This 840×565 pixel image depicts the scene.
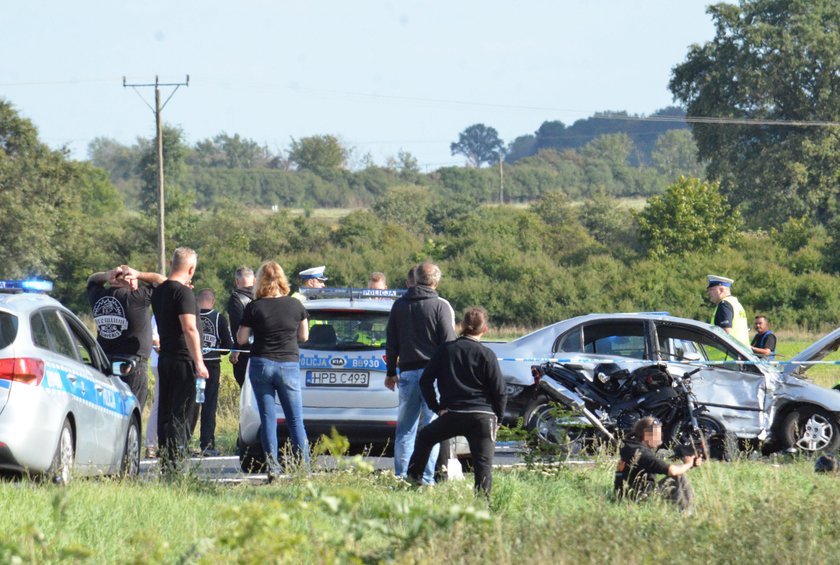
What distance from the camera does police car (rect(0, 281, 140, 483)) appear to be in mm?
8695

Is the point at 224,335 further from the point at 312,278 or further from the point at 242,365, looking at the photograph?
the point at 312,278

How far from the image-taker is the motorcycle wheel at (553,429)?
11453 millimetres

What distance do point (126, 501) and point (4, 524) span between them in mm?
1132

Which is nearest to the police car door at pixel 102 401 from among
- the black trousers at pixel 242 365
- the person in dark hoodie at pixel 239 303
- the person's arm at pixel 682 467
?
the black trousers at pixel 242 365

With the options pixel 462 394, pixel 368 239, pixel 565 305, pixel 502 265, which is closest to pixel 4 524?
pixel 462 394

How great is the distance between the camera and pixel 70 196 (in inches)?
2576

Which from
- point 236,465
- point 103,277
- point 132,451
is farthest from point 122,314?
point 236,465

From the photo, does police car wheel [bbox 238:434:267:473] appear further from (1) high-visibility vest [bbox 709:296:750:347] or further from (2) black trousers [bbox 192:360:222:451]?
(1) high-visibility vest [bbox 709:296:750:347]

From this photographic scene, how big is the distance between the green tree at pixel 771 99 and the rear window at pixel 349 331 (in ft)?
185

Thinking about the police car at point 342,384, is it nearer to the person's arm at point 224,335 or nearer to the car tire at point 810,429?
the person's arm at point 224,335

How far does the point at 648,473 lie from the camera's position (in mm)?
8875

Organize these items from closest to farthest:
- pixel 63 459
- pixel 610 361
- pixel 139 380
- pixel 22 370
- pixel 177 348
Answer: pixel 22 370 < pixel 63 459 < pixel 177 348 < pixel 139 380 < pixel 610 361

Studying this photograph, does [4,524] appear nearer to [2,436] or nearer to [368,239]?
[2,436]

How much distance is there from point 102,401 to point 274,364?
1297 mm
